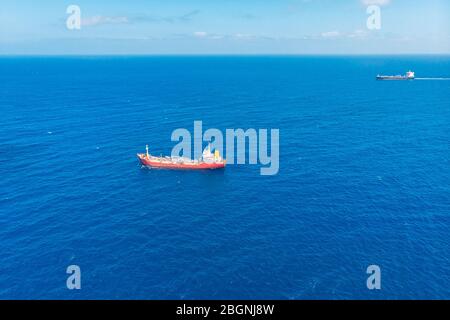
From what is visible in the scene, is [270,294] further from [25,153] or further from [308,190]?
[25,153]

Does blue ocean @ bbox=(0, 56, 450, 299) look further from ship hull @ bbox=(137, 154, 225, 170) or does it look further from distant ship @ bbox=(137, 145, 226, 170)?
distant ship @ bbox=(137, 145, 226, 170)

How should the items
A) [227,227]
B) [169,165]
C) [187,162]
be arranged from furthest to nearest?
1. [169,165]
2. [187,162]
3. [227,227]

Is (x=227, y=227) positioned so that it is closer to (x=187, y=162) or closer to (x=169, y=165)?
(x=187, y=162)

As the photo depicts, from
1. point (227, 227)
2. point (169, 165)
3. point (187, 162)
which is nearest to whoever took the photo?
point (227, 227)

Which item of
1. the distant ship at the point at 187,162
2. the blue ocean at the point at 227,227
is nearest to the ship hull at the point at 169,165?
the distant ship at the point at 187,162

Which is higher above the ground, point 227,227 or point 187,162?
point 187,162

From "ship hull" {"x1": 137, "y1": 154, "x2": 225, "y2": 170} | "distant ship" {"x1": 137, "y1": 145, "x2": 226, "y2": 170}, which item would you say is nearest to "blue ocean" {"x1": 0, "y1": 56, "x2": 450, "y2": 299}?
"ship hull" {"x1": 137, "y1": 154, "x2": 225, "y2": 170}

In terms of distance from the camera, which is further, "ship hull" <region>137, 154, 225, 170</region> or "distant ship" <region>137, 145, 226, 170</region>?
"ship hull" <region>137, 154, 225, 170</region>

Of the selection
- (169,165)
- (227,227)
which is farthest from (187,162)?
(227,227)

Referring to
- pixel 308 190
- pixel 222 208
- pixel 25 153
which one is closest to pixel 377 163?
pixel 308 190
